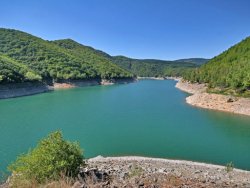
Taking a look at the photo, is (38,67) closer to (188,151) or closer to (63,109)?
(63,109)

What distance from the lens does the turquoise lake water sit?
30.6m

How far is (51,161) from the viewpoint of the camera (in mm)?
17547

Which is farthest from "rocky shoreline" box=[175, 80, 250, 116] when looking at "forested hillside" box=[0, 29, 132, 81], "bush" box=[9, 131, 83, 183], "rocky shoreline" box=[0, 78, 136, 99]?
"forested hillside" box=[0, 29, 132, 81]

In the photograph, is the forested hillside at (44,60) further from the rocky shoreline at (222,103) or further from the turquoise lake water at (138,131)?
the rocky shoreline at (222,103)

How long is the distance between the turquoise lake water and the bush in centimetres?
886

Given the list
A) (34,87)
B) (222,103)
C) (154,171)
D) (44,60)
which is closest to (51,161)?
(154,171)

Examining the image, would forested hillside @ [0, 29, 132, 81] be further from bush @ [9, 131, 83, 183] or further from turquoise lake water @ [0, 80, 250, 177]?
bush @ [9, 131, 83, 183]

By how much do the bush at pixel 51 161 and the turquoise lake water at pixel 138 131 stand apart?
8.86 m

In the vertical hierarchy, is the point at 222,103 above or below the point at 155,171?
above

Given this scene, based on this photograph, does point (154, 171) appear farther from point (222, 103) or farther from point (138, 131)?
point (222, 103)

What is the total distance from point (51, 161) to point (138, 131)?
23.3 meters

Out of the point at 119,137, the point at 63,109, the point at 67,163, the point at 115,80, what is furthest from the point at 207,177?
the point at 115,80

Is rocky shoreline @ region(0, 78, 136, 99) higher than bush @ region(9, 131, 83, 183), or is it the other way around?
bush @ region(9, 131, 83, 183)

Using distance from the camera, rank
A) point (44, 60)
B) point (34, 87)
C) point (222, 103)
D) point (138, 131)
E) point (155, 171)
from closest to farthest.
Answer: point (155, 171) < point (138, 131) < point (222, 103) < point (34, 87) < point (44, 60)
